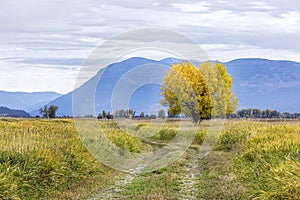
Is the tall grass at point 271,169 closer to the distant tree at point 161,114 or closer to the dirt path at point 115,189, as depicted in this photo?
the dirt path at point 115,189

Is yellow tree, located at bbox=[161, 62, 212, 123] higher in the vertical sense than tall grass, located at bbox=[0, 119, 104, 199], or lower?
higher

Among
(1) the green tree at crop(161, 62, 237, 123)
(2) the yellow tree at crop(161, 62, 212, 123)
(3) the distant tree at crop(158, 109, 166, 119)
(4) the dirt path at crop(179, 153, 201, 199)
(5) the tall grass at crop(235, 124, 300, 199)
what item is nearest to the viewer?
(5) the tall grass at crop(235, 124, 300, 199)

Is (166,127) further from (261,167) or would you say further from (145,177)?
(261,167)

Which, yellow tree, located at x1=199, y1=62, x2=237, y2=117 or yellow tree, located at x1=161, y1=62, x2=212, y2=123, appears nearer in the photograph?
yellow tree, located at x1=161, y1=62, x2=212, y2=123

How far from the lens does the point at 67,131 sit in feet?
79.9

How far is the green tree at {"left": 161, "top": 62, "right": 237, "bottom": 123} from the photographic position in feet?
165

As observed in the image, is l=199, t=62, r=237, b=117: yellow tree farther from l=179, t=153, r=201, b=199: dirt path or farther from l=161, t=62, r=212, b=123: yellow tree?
l=179, t=153, r=201, b=199: dirt path

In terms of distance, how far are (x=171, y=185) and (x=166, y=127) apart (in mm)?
24955

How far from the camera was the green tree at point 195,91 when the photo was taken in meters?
50.3

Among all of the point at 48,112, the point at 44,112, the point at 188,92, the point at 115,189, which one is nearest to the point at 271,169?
the point at 115,189

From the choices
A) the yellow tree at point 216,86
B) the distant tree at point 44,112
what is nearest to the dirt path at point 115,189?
the yellow tree at point 216,86

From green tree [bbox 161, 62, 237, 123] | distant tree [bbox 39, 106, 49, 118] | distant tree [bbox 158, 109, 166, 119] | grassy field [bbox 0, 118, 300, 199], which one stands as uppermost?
green tree [bbox 161, 62, 237, 123]

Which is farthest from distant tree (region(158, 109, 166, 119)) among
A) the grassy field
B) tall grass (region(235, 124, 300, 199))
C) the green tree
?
tall grass (region(235, 124, 300, 199))

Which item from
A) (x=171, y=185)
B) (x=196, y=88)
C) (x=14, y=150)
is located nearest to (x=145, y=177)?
(x=171, y=185)
